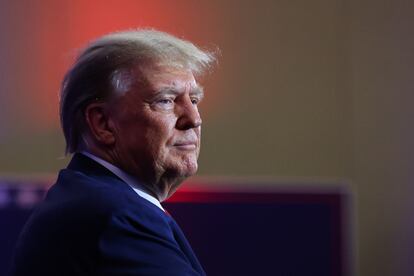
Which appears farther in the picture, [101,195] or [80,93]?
[80,93]

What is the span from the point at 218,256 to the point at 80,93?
1.30 metres

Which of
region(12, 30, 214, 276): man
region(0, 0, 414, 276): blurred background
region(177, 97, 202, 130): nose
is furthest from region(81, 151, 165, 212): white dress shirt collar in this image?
region(0, 0, 414, 276): blurred background

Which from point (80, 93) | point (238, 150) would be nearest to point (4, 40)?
point (238, 150)

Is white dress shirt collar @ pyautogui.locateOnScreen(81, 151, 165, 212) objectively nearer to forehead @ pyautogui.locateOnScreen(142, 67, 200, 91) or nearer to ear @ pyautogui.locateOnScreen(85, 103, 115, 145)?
ear @ pyautogui.locateOnScreen(85, 103, 115, 145)

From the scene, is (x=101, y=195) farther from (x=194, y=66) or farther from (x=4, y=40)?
(x=4, y=40)

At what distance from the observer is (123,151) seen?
4.07 feet

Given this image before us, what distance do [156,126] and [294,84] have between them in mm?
1624

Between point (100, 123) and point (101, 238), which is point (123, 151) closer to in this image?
point (100, 123)

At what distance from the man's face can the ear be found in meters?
0.01

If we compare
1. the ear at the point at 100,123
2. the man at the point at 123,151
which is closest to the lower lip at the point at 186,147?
the man at the point at 123,151

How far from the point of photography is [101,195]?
3.58 feet

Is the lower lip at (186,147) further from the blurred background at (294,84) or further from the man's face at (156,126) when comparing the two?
the blurred background at (294,84)

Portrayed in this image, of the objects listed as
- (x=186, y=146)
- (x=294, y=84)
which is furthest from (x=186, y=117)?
(x=294, y=84)

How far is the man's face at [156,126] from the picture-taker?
123 cm
